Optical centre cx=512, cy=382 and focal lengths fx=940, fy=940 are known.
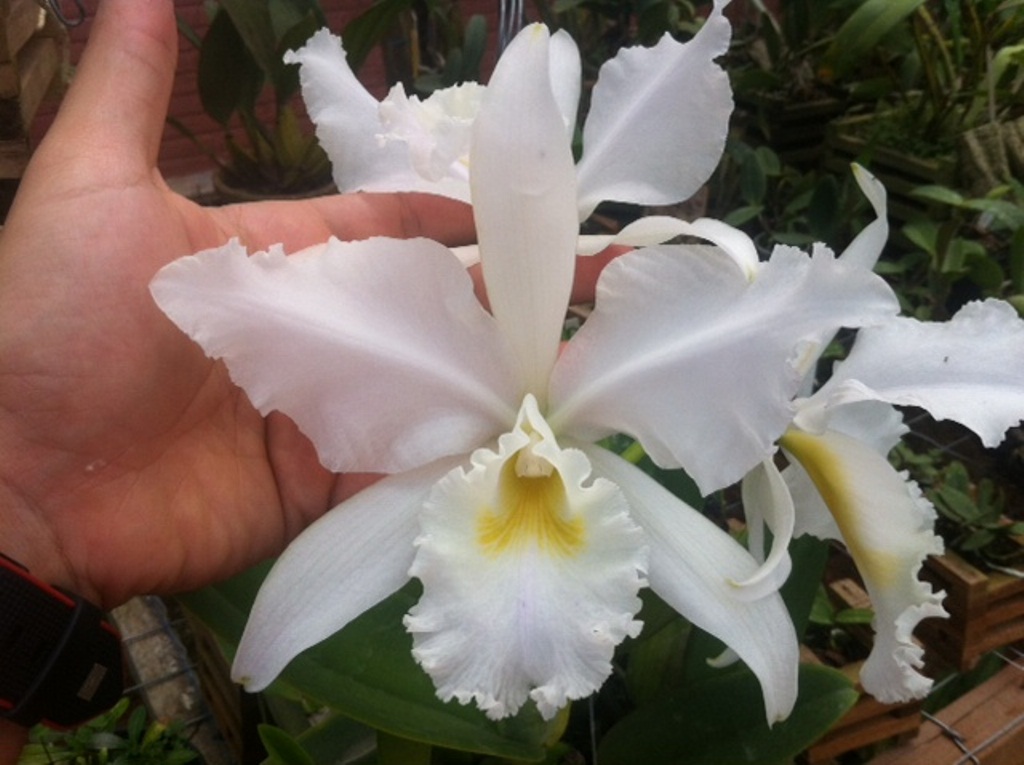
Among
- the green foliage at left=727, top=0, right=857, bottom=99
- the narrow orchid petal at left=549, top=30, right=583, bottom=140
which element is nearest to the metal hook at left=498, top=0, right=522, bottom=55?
the narrow orchid petal at left=549, top=30, right=583, bottom=140

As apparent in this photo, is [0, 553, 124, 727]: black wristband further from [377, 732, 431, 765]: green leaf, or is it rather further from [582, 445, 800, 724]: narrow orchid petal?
[582, 445, 800, 724]: narrow orchid petal

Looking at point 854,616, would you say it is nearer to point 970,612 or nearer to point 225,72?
point 970,612

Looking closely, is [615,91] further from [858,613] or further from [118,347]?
[858,613]

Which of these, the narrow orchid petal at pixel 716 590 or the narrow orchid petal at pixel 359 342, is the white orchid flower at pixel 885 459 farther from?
the narrow orchid petal at pixel 359 342

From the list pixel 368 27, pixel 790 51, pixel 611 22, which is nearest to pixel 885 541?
pixel 368 27

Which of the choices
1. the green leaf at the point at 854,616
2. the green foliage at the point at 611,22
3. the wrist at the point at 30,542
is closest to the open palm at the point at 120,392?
the wrist at the point at 30,542

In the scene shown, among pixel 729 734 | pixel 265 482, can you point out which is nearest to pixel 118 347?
pixel 265 482

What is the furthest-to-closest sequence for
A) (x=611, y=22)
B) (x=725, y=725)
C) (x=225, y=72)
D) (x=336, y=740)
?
(x=611, y=22)
(x=225, y=72)
(x=336, y=740)
(x=725, y=725)
